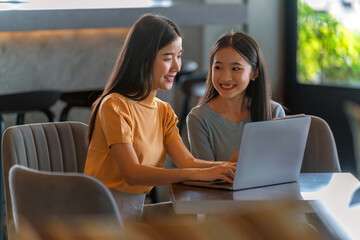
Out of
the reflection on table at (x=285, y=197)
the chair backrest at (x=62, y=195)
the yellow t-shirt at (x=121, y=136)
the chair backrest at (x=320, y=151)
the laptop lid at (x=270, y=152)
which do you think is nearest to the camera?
the chair backrest at (x=62, y=195)

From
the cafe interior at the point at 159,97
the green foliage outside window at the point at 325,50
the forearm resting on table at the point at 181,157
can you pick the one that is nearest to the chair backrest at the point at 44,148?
the cafe interior at the point at 159,97

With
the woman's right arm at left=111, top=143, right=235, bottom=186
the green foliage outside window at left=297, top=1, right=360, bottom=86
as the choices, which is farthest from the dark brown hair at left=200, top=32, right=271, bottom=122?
the green foliage outside window at left=297, top=1, right=360, bottom=86

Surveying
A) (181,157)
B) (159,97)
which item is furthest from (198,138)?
(159,97)

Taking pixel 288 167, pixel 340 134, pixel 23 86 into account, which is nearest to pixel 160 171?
pixel 288 167

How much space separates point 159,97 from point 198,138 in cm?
195

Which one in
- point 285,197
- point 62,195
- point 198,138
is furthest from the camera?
point 198,138

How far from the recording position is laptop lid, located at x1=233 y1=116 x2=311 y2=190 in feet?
4.82

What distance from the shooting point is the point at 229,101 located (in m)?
2.04

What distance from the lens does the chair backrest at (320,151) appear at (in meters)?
2.07

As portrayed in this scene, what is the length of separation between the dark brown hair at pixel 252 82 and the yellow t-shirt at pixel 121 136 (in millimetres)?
363

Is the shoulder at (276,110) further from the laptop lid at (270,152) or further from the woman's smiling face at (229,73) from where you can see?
the laptop lid at (270,152)

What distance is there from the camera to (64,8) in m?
3.39

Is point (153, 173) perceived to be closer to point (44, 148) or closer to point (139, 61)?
point (139, 61)

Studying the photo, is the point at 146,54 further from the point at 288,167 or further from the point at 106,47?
the point at 106,47
